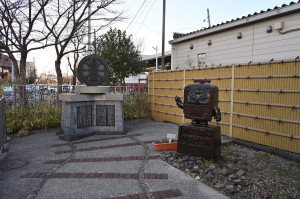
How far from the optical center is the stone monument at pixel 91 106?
6.46 meters

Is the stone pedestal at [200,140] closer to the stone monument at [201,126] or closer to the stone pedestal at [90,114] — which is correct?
the stone monument at [201,126]

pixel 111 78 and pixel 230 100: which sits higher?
pixel 111 78

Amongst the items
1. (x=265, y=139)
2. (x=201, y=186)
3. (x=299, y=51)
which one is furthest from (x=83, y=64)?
(x=299, y=51)

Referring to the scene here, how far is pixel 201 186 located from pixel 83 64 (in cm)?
518

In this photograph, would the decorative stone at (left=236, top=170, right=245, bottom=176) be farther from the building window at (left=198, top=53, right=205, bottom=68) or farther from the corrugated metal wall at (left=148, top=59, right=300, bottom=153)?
the building window at (left=198, top=53, right=205, bottom=68)

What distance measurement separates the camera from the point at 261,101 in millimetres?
5219

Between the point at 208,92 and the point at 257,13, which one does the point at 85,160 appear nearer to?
the point at 208,92

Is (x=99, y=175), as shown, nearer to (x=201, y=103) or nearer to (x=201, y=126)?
(x=201, y=126)

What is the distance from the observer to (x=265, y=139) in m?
5.14

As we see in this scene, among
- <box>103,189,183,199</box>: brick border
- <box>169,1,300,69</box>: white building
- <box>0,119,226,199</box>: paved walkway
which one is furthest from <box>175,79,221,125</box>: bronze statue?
<box>169,1,300,69</box>: white building

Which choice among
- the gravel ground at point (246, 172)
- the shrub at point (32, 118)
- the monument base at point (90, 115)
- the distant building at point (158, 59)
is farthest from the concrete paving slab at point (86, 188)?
the distant building at point (158, 59)

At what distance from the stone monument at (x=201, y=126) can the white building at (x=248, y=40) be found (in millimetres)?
4405

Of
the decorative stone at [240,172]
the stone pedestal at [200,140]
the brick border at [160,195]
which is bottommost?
the brick border at [160,195]

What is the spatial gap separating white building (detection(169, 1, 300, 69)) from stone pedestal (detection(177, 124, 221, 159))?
4660mm
